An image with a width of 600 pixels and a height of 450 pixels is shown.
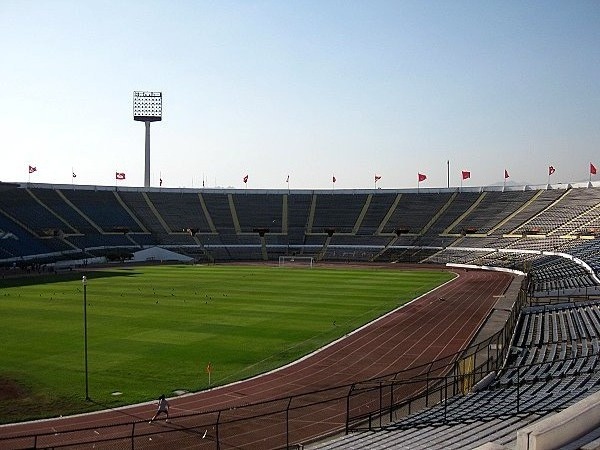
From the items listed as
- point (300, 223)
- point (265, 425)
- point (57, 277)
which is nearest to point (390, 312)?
point (265, 425)

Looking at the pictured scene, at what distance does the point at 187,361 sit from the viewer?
2695 cm

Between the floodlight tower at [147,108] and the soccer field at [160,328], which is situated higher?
the floodlight tower at [147,108]

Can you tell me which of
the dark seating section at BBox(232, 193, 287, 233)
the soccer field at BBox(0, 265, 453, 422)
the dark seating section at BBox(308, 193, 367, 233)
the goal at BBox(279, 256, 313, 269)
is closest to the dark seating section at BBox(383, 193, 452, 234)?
the dark seating section at BBox(308, 193, 367, 233)

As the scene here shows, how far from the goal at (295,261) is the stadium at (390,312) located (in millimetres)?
291

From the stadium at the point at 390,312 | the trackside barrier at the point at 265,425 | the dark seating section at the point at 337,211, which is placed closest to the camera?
the stadium at the point at 390,312

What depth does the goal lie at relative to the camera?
270 ft

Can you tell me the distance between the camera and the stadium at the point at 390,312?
16.6 m

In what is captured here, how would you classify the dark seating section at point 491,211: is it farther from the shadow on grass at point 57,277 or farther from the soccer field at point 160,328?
the shadow on grass at point 57,277

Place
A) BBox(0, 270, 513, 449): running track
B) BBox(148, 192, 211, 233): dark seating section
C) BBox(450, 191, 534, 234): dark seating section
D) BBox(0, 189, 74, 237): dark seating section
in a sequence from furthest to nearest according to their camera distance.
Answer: BBox(148, 192, 211, 233): dark seating section, BBox(450, 191, 534, 234): dark seating section, BBox(0, 189, 74, 237): dark seating section, BBox(0, 270, 513, 449): running track

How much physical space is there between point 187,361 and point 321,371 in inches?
245

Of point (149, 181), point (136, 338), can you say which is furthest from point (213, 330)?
point (149, 181)

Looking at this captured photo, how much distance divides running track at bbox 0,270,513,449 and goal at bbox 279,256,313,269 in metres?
38.3

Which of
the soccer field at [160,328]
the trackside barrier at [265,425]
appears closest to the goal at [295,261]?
the soccer field at [160,328]

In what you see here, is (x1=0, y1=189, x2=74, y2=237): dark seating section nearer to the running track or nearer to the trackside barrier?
the running track
